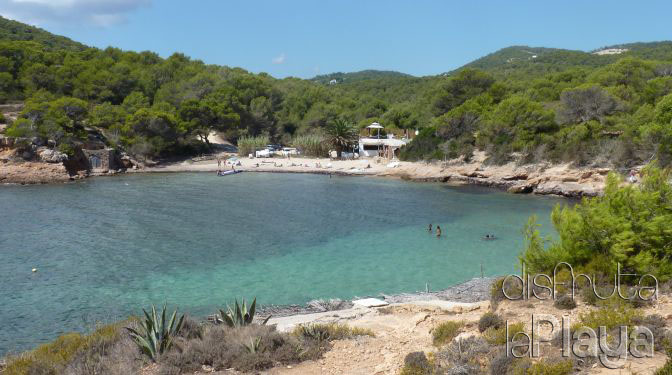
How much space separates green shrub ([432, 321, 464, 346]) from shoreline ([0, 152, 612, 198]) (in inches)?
1006

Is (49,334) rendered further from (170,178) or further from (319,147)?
(319,147)

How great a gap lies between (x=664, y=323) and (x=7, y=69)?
68711 mm

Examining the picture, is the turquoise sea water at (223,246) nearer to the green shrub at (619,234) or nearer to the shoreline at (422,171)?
the shoreline at (422,171)

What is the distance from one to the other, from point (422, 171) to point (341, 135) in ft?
51.7

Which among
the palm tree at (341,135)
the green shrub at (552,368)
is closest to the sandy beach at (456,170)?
the palm tree at (341,135)

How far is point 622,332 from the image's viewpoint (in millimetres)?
7418

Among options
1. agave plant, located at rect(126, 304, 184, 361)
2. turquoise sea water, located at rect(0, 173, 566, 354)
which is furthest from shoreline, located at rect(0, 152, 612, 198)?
agave plant, located at rect(126, 304, 184, 361)

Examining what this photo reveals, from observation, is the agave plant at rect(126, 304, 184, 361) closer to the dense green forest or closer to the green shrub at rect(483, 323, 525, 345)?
the green shrub at rect(483, 323, 525, 345)

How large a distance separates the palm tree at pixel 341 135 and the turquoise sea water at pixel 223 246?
20677 millimetres

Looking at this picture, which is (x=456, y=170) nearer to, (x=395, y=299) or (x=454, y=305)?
(x=395, y=299)

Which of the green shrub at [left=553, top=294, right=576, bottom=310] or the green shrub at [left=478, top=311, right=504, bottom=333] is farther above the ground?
the green shrub at [left=553, top=294, right=576, bottom=310]

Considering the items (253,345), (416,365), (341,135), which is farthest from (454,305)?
(341,135)

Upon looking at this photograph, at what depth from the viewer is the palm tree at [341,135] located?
59609 mm

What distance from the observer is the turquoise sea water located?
15648 millimetres
